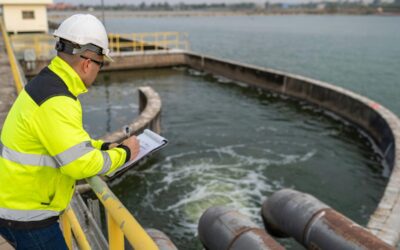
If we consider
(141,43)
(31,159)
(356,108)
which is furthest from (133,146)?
(141,43)

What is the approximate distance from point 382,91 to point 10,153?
26.2 m

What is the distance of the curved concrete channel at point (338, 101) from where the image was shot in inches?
257

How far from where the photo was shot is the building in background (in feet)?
114

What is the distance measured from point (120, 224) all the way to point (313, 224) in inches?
173

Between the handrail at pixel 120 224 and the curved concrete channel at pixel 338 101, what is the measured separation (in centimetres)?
522

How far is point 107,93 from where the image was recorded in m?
20.4

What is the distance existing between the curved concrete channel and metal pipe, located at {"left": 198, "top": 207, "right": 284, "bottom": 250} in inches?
93.4

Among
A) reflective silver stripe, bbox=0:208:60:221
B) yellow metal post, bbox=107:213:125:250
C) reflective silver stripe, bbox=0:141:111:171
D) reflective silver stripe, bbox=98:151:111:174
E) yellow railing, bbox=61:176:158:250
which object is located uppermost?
reflective silver stripe, bbox=0:141:111:171

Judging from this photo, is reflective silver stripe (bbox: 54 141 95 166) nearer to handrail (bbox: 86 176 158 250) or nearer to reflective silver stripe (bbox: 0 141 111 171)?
reflective silver stripe (bbox: 0 141 111 171)

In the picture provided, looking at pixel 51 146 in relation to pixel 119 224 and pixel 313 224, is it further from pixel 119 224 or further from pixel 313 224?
pixel 313 224

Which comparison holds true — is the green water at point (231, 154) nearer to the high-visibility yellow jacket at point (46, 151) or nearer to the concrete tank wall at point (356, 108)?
the concrete tank wall at point (356, 108)

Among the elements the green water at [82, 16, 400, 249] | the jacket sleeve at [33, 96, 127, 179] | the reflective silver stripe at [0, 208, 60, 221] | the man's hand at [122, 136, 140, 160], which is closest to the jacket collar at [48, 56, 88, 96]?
the jacket sleeve at [33, 96, 127, 179]

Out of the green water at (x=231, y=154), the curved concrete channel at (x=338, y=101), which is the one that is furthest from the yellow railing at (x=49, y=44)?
the green water at (x=231, y=154)

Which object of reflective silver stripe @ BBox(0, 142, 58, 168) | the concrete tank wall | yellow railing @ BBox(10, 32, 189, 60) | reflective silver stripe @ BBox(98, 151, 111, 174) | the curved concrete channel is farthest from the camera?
yellow railing @ BBox(10, 32, 189, 60)
